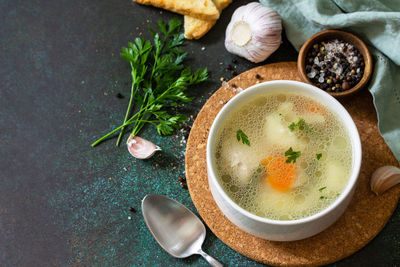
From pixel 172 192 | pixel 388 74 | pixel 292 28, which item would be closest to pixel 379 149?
pixel 388 74

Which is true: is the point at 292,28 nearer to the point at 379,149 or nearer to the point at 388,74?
the point at 388,74

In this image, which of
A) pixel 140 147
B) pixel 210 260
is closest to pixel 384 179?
pixel 210 260

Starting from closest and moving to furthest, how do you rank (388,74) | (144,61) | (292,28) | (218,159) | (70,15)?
(218,159), (388,74), (292,28), (144,61), (70,15)

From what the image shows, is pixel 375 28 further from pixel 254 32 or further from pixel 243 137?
pixel 243 137

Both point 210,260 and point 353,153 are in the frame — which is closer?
point 353,153

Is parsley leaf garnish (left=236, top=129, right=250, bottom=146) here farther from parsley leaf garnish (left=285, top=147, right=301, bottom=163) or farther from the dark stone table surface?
the dark stone table surface

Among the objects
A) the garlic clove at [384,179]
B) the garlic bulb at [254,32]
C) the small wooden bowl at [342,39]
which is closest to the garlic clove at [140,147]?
the garlic bulb at [254,32]
